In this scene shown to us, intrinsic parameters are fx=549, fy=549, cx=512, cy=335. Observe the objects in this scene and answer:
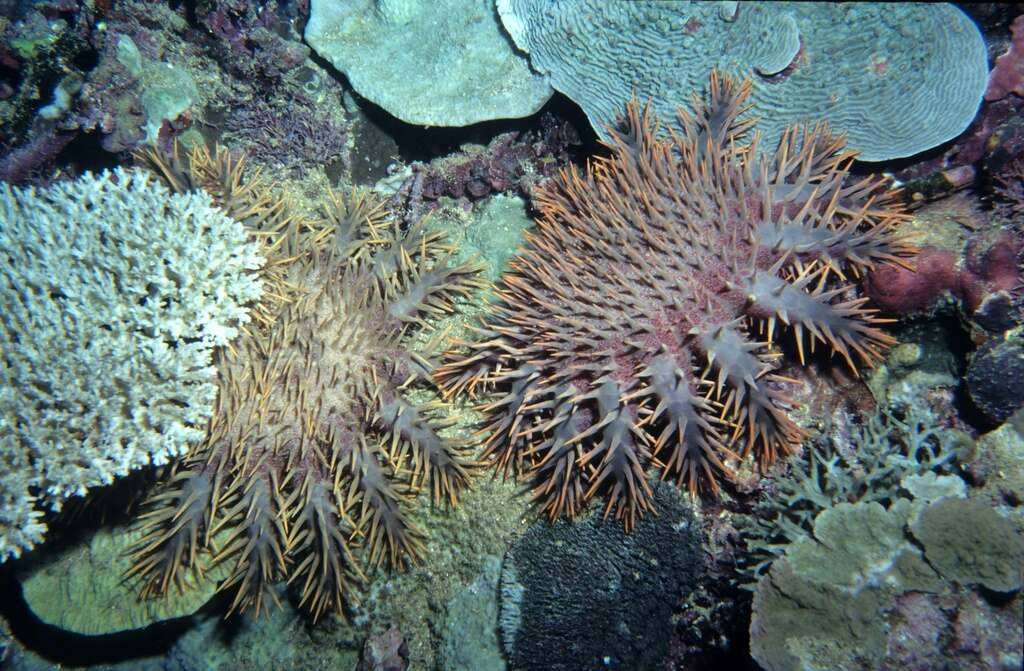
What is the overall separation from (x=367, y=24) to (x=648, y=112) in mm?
2974

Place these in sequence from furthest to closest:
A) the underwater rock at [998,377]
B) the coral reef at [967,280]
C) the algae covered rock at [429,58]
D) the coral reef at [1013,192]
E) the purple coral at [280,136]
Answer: the purple coral at [280,136] → the algae covered rock at [429,58] → the coral reef at [1013,192] → the coral reef at [967,280] → the underwater rock at [998,377]

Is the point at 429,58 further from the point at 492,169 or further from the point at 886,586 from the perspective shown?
the point at 886,586

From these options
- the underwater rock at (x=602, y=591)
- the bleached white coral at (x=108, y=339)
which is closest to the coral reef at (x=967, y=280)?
the underwater rock at (x=602, y=591)

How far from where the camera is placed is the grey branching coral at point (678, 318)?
290 centimetres

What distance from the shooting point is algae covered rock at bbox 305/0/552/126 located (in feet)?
14.6

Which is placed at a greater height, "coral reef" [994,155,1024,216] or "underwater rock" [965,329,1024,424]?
"coral reef" [994,155,1024,216]

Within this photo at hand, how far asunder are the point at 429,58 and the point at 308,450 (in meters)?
3.44

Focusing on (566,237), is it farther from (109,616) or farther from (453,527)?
(109,616)

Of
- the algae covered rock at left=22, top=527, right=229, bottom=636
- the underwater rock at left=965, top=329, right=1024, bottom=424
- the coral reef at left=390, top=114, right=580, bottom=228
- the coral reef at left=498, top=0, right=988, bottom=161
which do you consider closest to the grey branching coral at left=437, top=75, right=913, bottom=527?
the underwater rock at left=965, top=329, right=1024, bottom=424

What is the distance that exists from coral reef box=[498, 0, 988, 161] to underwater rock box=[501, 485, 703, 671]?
272cm

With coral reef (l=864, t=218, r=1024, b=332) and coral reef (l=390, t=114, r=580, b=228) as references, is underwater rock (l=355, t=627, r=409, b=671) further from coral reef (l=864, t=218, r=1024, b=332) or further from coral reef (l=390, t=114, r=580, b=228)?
coral reef (l=864, t=218, r=1024, b=332)

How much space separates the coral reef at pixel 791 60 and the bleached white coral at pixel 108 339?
2.79 meters

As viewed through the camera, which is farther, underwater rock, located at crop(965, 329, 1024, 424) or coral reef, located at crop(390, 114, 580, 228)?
coral reef, located at crop(390, 114, 580, 228)

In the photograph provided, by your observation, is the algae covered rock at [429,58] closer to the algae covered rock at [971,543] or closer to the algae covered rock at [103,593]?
the algae covered rock at [971,543]
